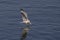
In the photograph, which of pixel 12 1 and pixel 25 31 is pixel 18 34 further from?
pixel 25 31

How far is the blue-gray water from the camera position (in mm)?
49500

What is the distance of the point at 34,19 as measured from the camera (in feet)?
177

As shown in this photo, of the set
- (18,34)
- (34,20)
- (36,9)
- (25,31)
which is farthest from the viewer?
(36,9)

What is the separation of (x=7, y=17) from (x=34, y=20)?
508 cm

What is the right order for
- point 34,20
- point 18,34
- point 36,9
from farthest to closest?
point 36,9 < point 34,20 < point 18,34

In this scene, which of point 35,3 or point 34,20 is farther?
point 35,3

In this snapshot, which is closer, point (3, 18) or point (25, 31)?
point (25, 31)

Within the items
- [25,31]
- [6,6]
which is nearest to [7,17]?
[6,6]

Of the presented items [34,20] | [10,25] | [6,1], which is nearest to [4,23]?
[10,25]

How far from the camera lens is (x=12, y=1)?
61.0 meters

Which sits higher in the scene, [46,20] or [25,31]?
[25,31]

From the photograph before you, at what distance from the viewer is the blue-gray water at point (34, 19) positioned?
49500 millimetres

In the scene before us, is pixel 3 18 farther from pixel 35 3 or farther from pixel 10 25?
pixel 35 3

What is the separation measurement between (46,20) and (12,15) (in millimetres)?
6452
